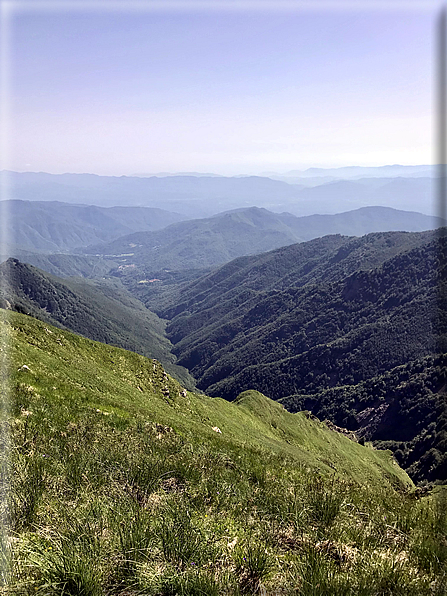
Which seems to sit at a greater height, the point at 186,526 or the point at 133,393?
the point at 186,526

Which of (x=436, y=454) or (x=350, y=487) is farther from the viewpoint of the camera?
(x=436, y=454)

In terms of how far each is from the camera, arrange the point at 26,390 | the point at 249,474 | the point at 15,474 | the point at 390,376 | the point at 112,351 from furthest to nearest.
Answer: the point at 390,376
the point at 112,351
the point at 26,390
the point at 249,474
the point at 15,474

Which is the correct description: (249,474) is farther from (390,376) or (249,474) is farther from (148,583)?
(390,376)

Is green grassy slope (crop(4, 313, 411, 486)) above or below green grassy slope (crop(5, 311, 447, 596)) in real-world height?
below

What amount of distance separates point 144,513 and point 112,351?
44.4 m

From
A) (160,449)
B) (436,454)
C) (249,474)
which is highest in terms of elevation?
(160,449)

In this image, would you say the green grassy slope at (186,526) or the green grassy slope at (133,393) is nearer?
the green grassy slope at (186,526)

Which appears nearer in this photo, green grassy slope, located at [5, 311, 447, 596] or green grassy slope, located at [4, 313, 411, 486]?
green grassy slope, located at [5, 311, 447, 596]

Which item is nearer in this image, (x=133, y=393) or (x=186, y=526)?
(x=186, y=526)

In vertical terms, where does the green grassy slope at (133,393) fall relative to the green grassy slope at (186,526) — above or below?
below

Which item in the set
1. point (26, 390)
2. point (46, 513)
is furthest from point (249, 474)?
point (26, 390)

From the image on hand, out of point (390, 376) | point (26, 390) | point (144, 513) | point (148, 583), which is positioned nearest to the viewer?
point (148, 583)

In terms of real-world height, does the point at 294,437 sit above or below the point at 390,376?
above

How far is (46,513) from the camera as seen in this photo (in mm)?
6199
